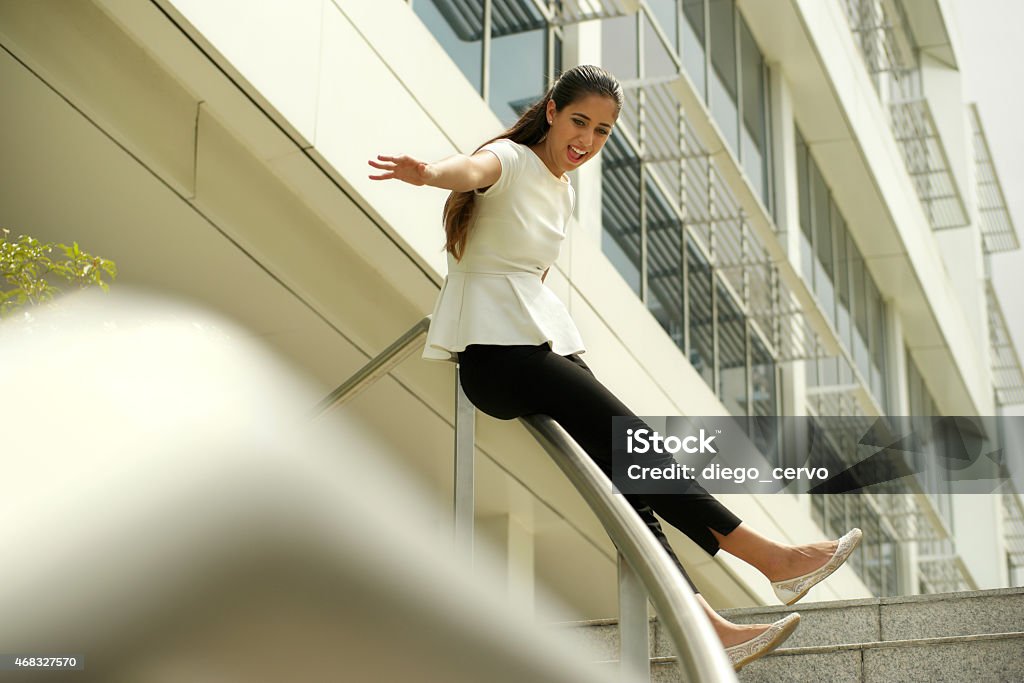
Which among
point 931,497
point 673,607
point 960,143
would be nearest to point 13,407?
point 673,607

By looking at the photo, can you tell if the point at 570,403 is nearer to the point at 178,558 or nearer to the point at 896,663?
the point at 896,663

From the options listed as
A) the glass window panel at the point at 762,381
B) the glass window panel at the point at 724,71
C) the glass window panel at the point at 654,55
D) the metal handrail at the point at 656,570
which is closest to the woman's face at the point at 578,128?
the metal handrail at the point at 656,570

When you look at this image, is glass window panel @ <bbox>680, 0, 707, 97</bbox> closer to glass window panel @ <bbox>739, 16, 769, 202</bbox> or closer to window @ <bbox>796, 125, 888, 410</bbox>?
glass window panel @ <bbox>739, 16, 769, 202</bbox>

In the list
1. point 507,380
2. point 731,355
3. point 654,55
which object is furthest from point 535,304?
point 731,355

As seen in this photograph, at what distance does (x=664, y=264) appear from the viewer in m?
11.1

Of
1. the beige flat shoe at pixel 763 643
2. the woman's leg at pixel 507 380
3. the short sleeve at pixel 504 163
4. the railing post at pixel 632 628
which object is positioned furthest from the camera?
the short sleeve at pixel 504 163

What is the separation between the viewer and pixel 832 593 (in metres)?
13.7

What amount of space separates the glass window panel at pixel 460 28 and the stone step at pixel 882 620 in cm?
388

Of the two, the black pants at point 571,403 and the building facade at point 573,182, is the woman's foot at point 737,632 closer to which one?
the black pants at point 571,403

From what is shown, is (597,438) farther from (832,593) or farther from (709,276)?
(832,593)

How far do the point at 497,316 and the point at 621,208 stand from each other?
6653 mm

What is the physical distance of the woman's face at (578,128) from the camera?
3.77 m

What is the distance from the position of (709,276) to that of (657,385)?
7.96ft

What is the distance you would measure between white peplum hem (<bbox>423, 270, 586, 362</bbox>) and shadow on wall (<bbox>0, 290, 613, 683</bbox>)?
0.81 metres
